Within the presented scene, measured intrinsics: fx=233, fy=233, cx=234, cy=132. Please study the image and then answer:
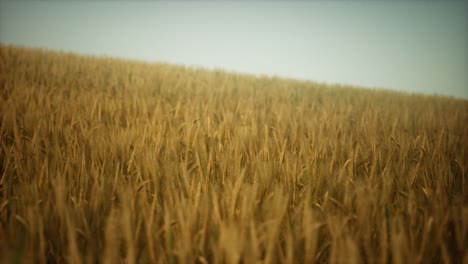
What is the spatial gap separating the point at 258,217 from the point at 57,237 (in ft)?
1.40

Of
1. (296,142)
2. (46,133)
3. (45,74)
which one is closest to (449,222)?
(296,142)

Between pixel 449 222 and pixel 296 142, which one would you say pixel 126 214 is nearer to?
pixel 449 222

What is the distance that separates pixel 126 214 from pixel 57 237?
0.21 m

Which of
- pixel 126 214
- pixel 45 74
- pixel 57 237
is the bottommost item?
pixel 57 237

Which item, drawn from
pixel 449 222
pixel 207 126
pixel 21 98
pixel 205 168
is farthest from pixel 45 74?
pixel 449 222

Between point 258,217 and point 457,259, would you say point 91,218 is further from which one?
point 457,259

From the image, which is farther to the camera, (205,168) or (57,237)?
(205,168)

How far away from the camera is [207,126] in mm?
1248

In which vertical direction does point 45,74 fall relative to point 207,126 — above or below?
above

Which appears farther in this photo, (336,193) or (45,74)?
(45,74)

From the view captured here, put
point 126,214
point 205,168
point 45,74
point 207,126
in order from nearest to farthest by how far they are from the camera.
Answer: point 126,214, point 205,168, point 207,126, point 45,74

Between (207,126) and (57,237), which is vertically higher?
(207,126)

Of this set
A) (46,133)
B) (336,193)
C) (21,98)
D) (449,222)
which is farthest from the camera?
(21,98)

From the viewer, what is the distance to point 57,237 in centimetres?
48
